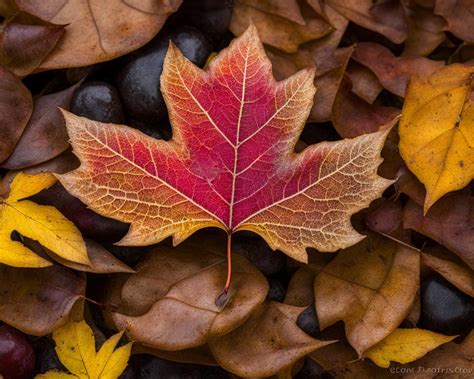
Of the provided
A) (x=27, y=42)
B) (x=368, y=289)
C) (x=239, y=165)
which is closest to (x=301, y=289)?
(x=368, y=289)

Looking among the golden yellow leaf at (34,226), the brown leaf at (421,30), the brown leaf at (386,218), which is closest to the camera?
the golden yellow leaf at (34,226)

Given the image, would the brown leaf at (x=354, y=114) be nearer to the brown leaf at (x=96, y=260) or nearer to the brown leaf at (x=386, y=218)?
the brown leaf at (x=386, y=218)

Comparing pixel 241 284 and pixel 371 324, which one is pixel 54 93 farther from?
pixel 371 324

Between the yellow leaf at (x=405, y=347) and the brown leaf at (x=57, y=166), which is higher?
the brown leaf at (x=57, y=166)

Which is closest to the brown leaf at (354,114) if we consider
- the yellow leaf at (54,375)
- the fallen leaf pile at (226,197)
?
the fallen leaf pile at (226,197)

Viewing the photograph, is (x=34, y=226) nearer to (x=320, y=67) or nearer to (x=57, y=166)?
(x=57, y=166)
